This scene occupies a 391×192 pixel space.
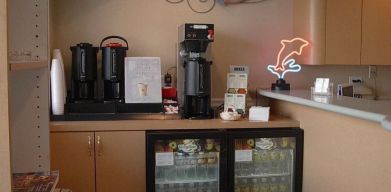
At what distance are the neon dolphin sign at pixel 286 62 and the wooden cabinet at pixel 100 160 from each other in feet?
3.95

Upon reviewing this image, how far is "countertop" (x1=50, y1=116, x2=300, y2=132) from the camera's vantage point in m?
2.45

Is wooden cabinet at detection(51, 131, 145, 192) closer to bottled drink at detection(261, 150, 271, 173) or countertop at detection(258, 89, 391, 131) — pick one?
bottled drink at detection(261, 150, 271, 173)

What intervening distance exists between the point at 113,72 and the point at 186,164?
77 centimetres

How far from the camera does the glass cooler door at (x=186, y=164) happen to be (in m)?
2.56

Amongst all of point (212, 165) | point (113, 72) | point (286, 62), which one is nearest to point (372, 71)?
point (286, 62)

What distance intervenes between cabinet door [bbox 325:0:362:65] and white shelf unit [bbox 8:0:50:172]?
87.3 inches

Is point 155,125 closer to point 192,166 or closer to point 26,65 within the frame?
point 192,166

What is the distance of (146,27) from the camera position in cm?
305

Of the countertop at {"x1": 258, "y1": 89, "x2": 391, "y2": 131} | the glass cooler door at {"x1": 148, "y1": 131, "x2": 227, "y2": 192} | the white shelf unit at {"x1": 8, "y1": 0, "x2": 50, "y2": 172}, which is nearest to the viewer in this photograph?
the white shelf unit at {"x1": 8, "y1": 0, "x2": 50, "y2": 172}

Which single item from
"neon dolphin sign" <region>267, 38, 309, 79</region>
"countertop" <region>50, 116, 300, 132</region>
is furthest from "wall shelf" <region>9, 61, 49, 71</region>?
"neon dolphin sign" <region>267, 38, 309, 79</region>

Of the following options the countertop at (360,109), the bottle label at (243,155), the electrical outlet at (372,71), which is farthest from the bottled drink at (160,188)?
the electrical outlet at (372,71)

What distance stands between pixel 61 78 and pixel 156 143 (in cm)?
73

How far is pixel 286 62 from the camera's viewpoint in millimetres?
3137

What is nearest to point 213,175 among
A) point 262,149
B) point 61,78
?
point 262,149
